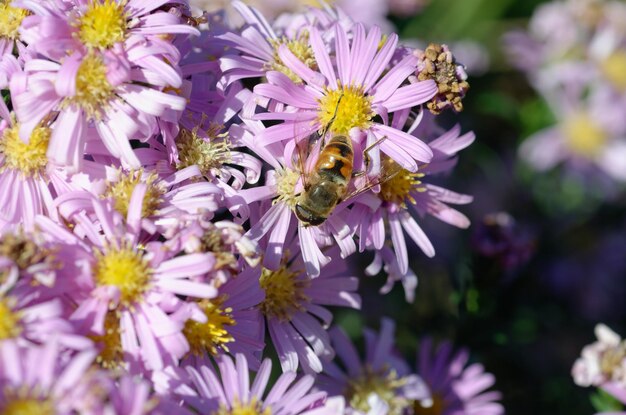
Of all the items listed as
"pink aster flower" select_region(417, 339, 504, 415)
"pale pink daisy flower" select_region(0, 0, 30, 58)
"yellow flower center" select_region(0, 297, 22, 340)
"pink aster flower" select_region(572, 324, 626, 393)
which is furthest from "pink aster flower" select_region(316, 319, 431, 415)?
"pale pink daisy flower" select_region(0, 0, 30, 58)

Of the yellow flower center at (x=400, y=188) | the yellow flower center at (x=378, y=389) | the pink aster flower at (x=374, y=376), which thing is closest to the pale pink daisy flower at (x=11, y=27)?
the yellow flower center at (x=400, y=188)

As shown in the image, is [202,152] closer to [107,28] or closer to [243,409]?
[107,28]

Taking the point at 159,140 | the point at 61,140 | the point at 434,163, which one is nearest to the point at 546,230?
the point at 434,163

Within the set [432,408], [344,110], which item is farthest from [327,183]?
[432,408]

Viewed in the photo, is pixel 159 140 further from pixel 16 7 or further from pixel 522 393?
pixel 522 393

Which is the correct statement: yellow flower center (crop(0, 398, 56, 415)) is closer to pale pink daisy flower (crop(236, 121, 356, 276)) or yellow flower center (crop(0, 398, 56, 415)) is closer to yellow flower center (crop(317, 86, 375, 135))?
pale pink daisy flower (crop(236, 121, 356, 276))
